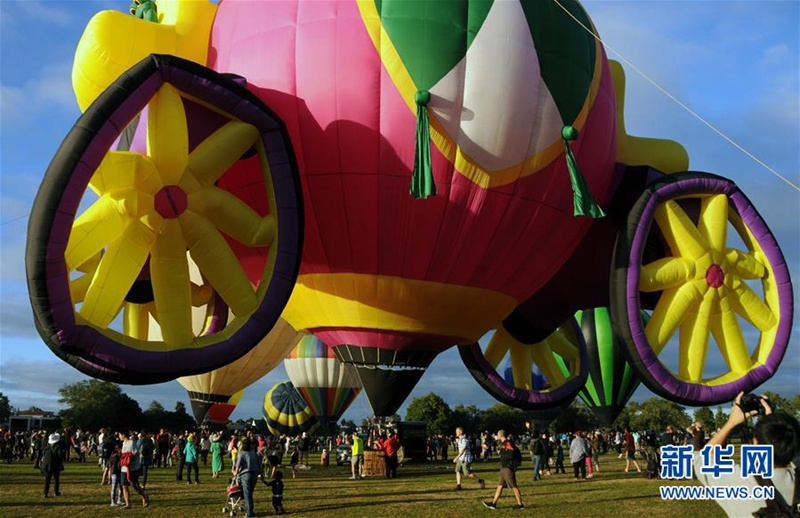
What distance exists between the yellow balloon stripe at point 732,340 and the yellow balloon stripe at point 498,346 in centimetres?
667

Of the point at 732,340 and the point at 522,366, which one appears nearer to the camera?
the point at 732,340

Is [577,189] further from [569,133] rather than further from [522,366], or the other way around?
[522,366]

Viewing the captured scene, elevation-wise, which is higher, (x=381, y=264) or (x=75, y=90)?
(x=75, y=90)

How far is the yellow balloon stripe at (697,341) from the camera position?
1420 centimetres

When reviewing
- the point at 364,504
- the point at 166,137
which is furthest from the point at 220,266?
the point at 364,504

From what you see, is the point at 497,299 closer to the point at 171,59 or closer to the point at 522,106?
the point at 522,106

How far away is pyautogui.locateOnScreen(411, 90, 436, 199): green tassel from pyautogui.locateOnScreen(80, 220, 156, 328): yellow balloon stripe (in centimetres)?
424

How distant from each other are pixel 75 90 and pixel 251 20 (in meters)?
3.38

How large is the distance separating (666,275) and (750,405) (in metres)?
10.4

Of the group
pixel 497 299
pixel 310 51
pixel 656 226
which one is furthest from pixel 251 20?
pixel 656 226

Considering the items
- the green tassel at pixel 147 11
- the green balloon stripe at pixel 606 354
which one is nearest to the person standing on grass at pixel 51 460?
the green tassel at pixel 147 11

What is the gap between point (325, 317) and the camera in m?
14.2

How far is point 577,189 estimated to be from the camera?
13.2m

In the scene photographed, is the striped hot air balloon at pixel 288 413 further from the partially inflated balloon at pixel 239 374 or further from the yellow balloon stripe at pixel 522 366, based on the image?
the yellow balloon stripe at pixel 522 366
